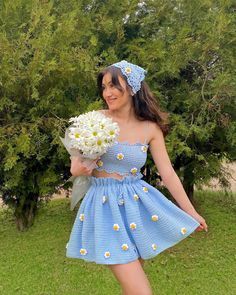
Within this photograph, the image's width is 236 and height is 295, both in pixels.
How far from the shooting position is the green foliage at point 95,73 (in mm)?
4562

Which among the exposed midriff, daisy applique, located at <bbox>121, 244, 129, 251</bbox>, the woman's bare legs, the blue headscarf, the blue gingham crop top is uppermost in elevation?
the blue headscarf

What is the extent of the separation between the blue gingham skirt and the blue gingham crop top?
58mm

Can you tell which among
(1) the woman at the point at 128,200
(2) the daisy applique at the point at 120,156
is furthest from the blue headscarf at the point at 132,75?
(2) the daisy applique at the point at 120,156

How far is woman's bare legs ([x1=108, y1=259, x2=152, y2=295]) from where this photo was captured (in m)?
2.50

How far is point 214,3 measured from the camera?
17.5 feet

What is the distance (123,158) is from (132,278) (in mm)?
669

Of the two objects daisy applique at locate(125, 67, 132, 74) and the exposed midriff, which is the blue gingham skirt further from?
daisy applique at locate(125, 67, 132, 74)

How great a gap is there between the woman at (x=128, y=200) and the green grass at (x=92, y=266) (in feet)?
4.90

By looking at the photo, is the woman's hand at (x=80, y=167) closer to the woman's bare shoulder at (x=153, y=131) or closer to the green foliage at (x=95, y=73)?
the woman's bare shoulder at (x=153, y=131)

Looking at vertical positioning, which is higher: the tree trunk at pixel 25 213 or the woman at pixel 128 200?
the woman at pixel 128 200

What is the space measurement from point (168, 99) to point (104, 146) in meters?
2.98

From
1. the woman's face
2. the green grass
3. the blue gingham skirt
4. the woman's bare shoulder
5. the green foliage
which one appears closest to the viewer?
the blue gingham skirt

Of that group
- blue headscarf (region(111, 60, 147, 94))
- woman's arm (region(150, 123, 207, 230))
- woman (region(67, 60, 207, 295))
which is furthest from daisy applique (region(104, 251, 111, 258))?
blue headscarf (region(111, 60, 147, 94))

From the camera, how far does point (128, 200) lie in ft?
8.83
